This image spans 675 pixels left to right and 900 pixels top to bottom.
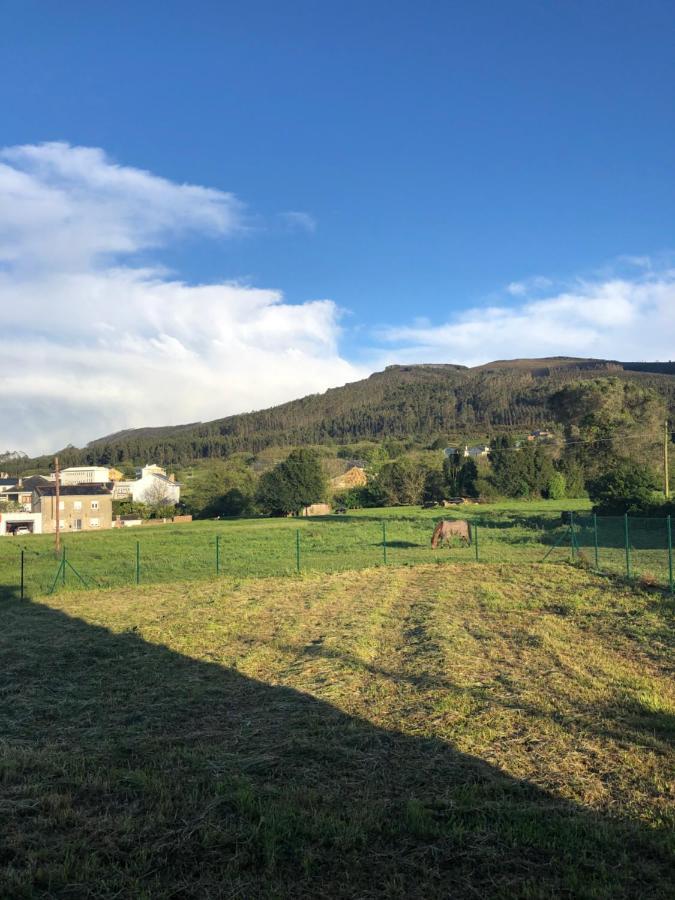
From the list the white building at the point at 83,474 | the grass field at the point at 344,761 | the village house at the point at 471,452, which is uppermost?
the village house at the point at 471,452

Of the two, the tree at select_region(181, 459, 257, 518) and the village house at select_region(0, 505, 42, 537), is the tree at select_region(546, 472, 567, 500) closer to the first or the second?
the tree at select_region(181, 459, 257, 518)

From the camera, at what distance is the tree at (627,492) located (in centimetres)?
3120

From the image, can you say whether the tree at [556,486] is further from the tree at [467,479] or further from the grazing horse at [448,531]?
the grazing horse at [448,531]

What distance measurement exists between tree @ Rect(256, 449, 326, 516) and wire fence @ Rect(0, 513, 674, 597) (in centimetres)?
3013

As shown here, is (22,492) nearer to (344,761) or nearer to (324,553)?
(324,553)

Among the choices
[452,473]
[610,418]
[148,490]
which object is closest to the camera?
[610,418]

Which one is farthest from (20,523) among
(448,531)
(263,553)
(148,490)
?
(448,531)

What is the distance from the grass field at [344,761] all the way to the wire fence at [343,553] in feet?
25.1

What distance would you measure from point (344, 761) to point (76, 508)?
66.0 metres

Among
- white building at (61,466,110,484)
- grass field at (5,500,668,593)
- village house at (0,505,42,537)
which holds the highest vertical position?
white building at (61,466,110,484)

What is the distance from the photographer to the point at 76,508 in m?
65.1

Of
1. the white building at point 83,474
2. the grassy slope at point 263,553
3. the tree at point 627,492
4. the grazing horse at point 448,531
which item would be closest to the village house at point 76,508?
the grassy slope at point 263,553

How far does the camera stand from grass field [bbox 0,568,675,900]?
3729mm

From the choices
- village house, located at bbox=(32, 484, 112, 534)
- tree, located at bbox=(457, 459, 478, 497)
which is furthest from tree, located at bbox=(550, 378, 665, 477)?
village house, located at bbox=(32, 484, 112, 534)
